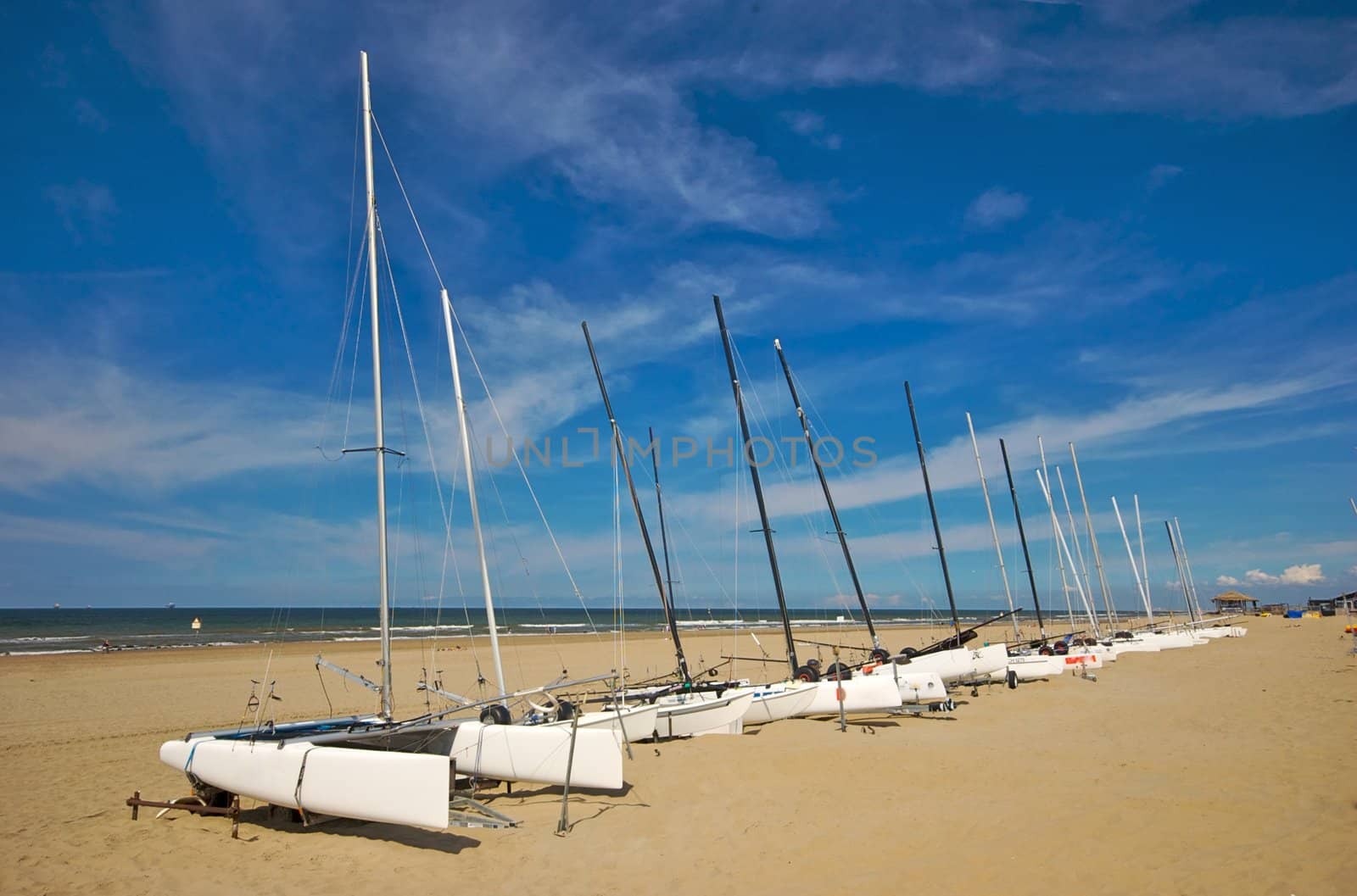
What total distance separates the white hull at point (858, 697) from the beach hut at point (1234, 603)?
86810 millimetres

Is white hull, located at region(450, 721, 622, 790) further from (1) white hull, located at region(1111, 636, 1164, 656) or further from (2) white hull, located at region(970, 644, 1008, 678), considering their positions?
(1) white hull, located at region(1111, 636, 1164, 656)

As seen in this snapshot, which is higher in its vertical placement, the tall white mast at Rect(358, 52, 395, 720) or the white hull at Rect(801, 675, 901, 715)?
the tall white mast at Rect(358, 52, 395, 720)

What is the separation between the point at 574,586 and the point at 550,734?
12.8 feet

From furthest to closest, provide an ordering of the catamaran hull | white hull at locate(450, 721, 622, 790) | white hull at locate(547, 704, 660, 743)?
1. white hull at locate(547, 704, 660, 743)
2. white hull at locate(450, 721, 622, 790)
3. the catamaran hull

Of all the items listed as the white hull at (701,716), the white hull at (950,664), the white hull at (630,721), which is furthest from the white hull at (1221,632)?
the white hull at (630,721)

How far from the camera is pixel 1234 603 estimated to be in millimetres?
82938

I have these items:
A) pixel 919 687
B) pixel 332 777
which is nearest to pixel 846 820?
pixel 332 777

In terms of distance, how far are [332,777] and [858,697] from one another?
1105cm

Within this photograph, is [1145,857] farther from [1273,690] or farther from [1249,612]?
[1249,612]

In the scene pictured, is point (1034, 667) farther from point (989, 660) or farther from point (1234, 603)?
point (1234, 603)

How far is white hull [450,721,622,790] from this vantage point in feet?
34.0

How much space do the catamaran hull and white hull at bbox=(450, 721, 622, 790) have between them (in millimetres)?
1807

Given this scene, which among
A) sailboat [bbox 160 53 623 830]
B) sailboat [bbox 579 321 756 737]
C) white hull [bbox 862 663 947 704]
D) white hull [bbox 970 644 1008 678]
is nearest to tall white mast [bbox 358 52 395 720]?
sailboat [bbox 160 53 623 830]

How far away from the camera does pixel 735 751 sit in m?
12.8
